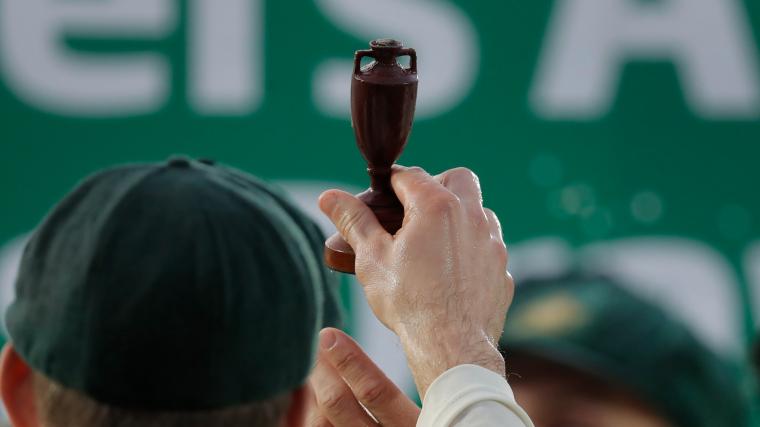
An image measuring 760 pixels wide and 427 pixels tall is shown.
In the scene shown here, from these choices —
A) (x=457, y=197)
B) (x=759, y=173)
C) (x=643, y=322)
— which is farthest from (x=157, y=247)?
(x=759, y=173)

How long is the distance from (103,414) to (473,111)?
338 cm

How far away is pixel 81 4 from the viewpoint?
4.21 meters

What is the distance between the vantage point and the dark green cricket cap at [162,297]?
100 centimetres

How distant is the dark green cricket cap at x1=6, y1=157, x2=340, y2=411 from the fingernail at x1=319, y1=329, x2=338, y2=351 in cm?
42

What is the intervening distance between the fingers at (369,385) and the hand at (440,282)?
A: 0.68 ft

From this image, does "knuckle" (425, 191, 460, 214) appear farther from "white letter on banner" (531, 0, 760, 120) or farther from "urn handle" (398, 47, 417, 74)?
"white letter on banner" (531, 0, 760, 120)

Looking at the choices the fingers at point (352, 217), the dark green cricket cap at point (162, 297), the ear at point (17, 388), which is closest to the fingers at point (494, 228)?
the fingers at point (352, 217)

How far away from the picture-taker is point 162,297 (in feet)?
3.27

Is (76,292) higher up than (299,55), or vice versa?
(76,292)

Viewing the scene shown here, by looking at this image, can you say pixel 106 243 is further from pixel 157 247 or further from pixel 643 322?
pixel 643 322

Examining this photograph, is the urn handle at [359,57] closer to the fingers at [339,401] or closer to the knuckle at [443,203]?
the knuckle at [443,203]

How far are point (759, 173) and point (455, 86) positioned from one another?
1371 mm

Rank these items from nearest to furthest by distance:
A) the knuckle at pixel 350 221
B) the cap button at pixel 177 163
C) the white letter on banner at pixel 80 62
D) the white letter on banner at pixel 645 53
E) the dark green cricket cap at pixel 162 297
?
the dark green cricket cap at pixel 162 297, the cap button at pixel 177 163, the knuckle at pixel 350 221, the white letter on banner at pixel 80 62, the white letter on banner at pixel 645 53

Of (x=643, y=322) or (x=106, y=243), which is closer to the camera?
(x=106, y=243)
